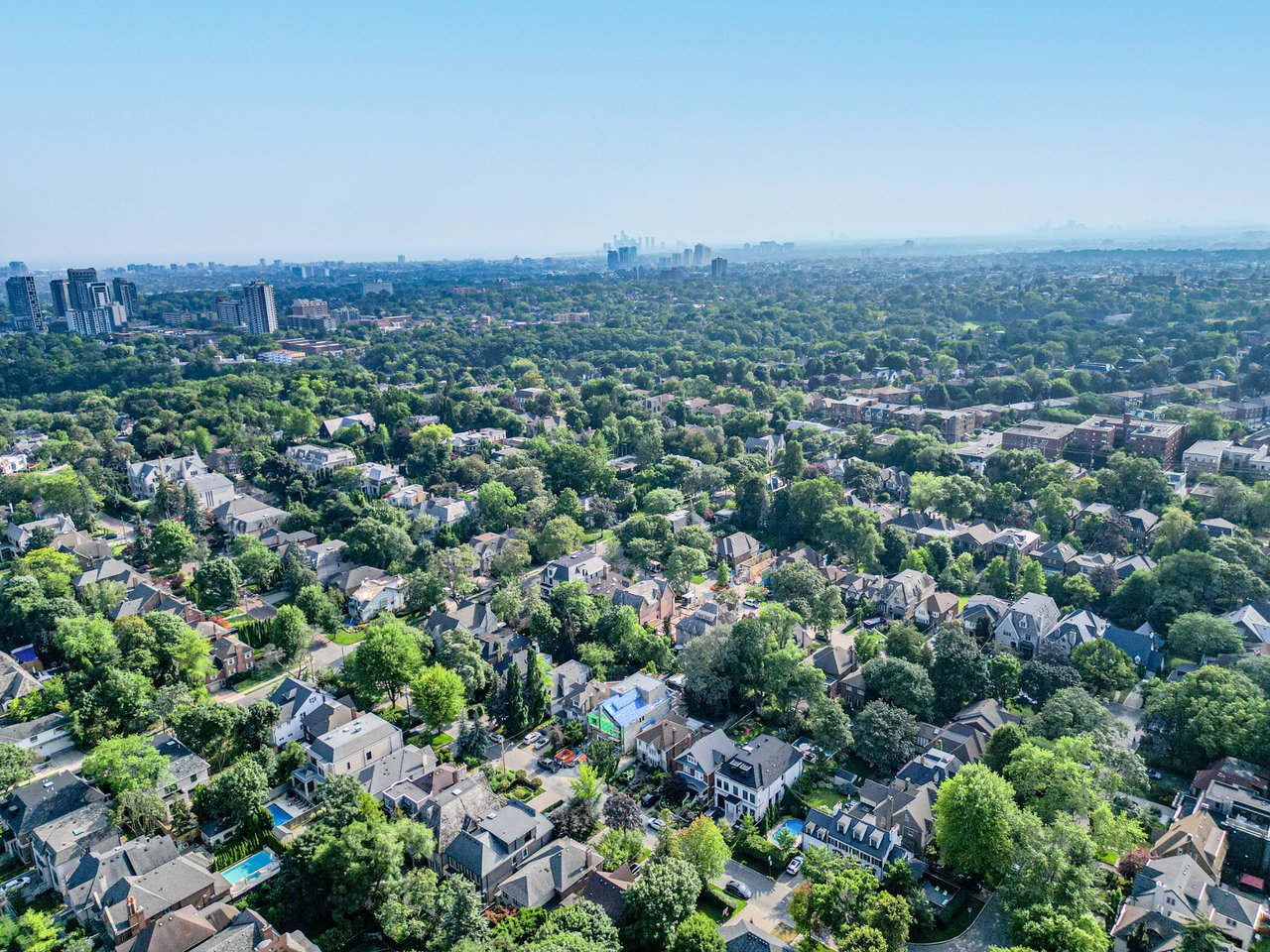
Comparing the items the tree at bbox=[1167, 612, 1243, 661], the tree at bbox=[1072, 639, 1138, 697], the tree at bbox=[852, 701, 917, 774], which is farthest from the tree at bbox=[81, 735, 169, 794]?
the tree at bbox=[1167, 612, 1243, 661]

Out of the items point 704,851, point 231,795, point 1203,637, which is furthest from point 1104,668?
point 231,795

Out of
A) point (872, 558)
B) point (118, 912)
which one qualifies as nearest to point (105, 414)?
point (118, 912)

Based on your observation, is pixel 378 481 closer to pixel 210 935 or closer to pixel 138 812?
pixel 138 812

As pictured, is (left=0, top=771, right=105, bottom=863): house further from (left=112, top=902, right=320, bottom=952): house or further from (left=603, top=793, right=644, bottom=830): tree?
(left=603, top=793, right=644, bottom=830): tree

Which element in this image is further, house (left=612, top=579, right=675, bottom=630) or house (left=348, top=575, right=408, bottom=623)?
house (left=348, top=575, right=408, bottom=623)

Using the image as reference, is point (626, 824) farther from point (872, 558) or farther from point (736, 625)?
point (872, 558)

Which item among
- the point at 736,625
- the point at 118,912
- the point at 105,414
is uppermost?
the point at 105,414
